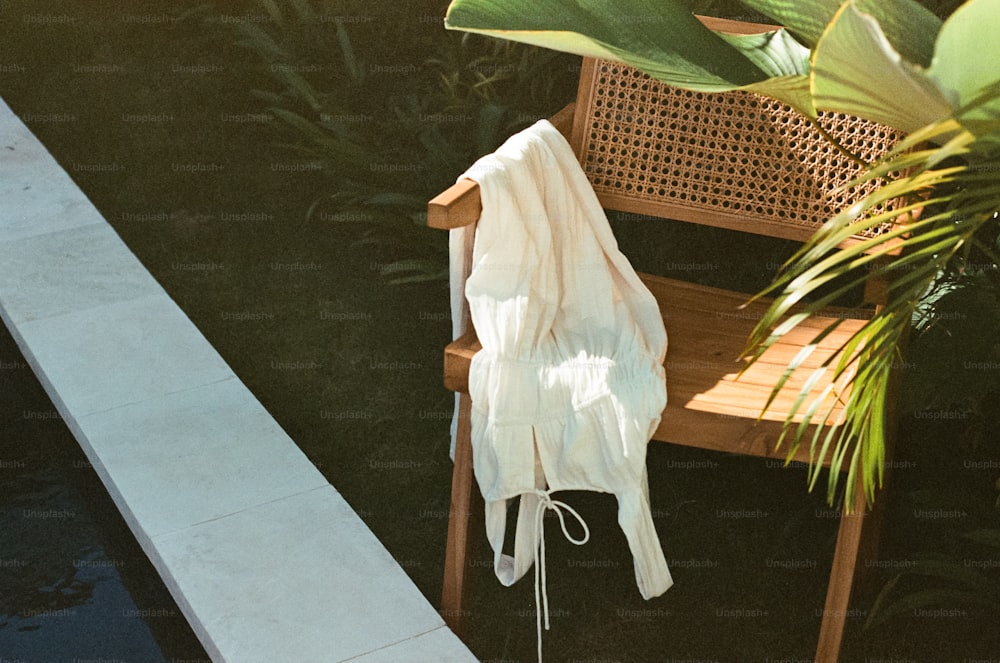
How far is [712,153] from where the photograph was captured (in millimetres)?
2289

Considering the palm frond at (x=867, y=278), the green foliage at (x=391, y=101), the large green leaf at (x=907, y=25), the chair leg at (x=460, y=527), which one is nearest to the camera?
the palm frond at (x=867, y=278)

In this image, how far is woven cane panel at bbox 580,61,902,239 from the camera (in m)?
2.22

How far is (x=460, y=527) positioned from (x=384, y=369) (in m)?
1.03

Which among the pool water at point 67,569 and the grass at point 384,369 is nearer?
the pool water at point 67,569

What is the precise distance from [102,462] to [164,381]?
32 cm

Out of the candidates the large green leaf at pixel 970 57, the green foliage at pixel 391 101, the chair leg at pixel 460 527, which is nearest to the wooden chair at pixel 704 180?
the chair leg at pixel 460 527

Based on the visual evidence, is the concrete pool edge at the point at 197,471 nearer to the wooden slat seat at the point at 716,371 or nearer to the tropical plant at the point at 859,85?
the wooden slat seat at the point at 716,371

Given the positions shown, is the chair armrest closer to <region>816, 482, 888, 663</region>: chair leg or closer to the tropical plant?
the tropical plant

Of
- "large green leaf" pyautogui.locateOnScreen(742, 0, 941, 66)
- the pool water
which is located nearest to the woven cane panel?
"large green leaf" pyautogui.locateOnScreen(742, 0, 941, 66)

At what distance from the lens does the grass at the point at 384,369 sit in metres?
2.22

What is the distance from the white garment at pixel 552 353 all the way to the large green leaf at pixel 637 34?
0.33 metres

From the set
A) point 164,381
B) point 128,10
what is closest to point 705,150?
point 164,381

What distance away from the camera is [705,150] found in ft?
7.52

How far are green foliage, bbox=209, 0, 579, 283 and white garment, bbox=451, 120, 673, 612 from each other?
1.07 m
